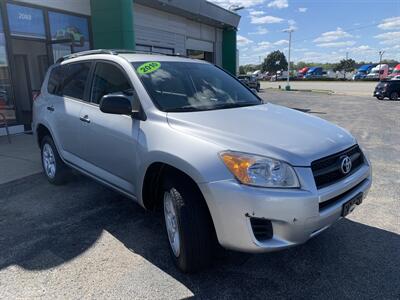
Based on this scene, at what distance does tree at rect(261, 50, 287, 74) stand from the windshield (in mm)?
90030

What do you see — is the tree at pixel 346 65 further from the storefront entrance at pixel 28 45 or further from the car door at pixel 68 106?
the car door at pixel 68 106

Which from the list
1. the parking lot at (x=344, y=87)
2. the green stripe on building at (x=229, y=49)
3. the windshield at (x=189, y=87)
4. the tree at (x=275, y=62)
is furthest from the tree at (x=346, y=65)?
the windshield at (x=189, y=87)

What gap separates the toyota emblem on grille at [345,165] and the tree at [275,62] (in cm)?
9122

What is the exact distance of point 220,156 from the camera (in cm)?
247

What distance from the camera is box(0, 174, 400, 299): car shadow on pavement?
8.85 ft

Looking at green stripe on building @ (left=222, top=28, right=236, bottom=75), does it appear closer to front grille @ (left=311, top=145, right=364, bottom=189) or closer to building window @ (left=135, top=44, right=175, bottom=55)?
building window @ (left=135, top=44, right=175, bottom=55)

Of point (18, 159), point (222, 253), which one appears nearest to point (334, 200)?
point (222, 253)

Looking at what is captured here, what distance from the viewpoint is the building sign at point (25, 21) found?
902 cm

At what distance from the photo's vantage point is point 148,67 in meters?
3.55

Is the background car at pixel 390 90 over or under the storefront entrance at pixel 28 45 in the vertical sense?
under

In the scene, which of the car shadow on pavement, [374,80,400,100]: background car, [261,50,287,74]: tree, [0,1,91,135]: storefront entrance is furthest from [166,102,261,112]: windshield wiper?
[261,50,287,74]: tree

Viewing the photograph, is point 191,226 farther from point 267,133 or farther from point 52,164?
point 52,164

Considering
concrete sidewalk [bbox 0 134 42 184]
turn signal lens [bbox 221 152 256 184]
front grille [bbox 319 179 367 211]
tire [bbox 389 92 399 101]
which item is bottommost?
tire [bbox 389 92 399 101]

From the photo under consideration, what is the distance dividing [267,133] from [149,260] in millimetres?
1540
